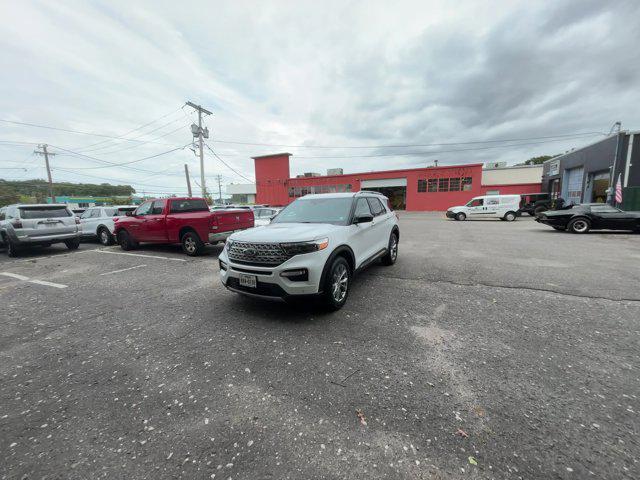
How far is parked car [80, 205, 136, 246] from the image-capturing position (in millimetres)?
11008

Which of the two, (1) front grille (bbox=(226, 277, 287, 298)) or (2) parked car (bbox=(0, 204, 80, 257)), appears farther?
(2) parked car (bbox=(0, 204, 80, 257))

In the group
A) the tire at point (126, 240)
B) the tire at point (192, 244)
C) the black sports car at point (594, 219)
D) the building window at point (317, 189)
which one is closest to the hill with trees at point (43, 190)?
the building window at point (317, 189)

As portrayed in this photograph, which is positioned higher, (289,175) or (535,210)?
(289,175)

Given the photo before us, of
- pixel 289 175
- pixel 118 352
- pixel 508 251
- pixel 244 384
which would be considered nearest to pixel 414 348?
pixel 244 384

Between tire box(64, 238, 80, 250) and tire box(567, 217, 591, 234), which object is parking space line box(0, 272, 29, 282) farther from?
tire box(567, 217, 591, 234)

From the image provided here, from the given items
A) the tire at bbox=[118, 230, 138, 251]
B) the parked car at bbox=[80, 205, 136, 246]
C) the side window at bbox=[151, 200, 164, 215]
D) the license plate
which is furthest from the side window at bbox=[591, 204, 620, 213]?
the parked car at bbox=[80, 205, 136, 246]

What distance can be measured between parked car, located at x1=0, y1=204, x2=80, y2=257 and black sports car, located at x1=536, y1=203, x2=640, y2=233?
19.1 meters

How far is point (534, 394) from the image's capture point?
2291mm

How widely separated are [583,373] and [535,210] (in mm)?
26399

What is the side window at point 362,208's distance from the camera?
15.7 feet

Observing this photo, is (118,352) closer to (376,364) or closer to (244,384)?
(244,384)

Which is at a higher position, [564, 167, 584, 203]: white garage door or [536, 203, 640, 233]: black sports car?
[564, 167, 584, 203]: white garage door

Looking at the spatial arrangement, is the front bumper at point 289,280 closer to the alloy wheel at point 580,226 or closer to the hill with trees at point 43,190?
the alloy wheel at point 580,226

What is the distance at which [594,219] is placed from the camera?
11523 millimetres
